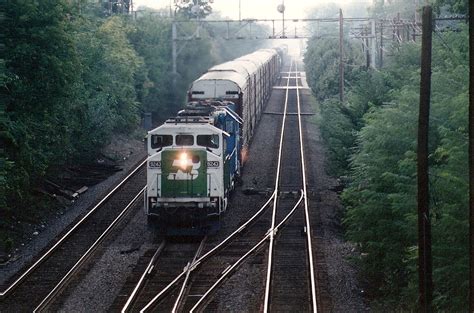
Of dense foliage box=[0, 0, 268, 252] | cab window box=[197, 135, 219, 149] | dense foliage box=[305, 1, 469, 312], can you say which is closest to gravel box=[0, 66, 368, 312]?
dense foliage box=[305, 1, 469, 312]

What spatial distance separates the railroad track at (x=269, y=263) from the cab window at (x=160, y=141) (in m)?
3.41

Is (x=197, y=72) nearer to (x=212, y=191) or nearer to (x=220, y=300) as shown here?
(x=212, y=191)

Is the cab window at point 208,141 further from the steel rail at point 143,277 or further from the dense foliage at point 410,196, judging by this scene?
the dense foliage at point 410,196

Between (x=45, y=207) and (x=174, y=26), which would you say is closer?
(x=45, y=207)

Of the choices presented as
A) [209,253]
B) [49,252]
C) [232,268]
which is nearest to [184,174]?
[209,253]

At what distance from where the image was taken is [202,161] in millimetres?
22406

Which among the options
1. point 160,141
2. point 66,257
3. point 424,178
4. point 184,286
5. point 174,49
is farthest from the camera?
point 174,49

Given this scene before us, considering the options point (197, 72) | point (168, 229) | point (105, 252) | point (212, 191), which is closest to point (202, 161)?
point (212, 191)

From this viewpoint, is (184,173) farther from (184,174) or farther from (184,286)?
(184,286)

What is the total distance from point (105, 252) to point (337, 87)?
104ft

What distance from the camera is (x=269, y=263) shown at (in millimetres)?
19766

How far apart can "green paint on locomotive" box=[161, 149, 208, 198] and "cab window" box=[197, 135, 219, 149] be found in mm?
274

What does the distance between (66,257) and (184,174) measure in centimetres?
425

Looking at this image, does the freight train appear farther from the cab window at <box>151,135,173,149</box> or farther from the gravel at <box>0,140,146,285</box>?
the gravel at <box>0,140,146,285</box>
